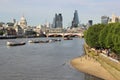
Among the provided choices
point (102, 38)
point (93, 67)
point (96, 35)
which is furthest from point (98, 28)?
point (93, 67)

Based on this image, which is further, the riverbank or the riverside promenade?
the riverbank

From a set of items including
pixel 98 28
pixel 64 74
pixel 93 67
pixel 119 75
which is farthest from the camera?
pixel 98 28

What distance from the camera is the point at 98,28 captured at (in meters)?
101

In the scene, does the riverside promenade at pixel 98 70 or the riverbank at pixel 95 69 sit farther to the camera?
the riverbank at pixel 95 69

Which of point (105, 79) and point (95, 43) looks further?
point (95, 43)

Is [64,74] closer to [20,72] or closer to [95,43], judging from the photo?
[20,72]

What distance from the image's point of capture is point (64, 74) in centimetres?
5678

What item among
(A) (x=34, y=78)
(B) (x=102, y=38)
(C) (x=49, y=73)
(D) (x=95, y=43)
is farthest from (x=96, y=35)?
(A) (x=34, y=78)

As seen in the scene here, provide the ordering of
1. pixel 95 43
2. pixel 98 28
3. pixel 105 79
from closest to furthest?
1. pixel 105 79
2. pixel 95 43
3. pixel 98 28

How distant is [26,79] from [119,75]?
11.6m

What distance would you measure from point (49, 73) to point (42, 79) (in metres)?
6.45

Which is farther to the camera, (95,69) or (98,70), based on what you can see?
(95,69)

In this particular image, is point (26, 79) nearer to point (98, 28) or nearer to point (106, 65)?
point (106, 65)

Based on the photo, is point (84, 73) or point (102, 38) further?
point (102, 38)
